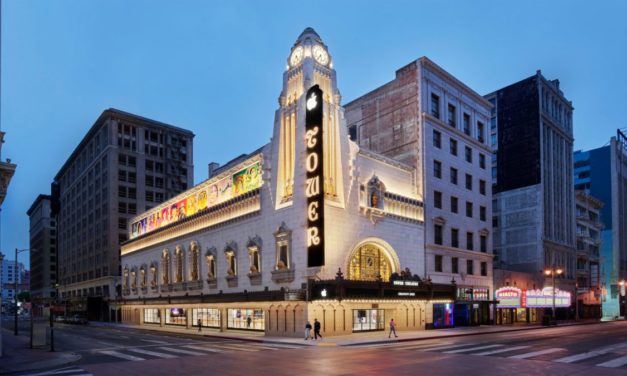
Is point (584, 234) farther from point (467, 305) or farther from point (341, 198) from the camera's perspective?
point (341, 198)

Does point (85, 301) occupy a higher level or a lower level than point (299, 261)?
lower

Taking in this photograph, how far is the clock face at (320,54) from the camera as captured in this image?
45956 mm

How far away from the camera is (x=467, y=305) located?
177ft

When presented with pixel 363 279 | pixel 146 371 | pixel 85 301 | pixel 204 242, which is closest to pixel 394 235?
pixel 363 279

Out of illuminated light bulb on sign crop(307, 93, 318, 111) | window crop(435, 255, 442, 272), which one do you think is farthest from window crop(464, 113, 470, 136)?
illuminated light bulb on sign crop(307, 93, 318, 111)

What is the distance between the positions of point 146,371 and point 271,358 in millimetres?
6358

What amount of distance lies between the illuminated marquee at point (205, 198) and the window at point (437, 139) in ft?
61.3

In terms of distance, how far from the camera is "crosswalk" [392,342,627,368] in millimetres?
23039

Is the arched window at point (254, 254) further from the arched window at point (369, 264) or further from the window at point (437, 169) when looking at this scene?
the window at point (437, 169)

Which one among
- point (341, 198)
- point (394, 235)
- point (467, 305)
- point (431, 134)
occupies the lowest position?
point (467, 305)

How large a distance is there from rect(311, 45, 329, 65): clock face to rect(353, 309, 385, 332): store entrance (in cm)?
2206

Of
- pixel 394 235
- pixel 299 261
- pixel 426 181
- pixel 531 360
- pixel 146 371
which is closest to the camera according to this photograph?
pixel 146 371

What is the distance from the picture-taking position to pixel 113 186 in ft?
330

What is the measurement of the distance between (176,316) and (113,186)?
4564 cm
